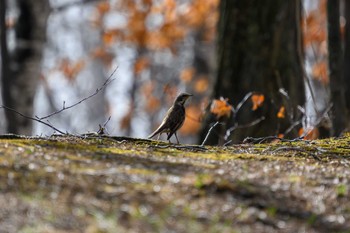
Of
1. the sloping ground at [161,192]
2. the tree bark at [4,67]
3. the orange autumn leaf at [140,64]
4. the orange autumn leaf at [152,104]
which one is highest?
the orange autumn leaf at [140,64]

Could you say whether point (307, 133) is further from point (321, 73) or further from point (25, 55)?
point (25, 55)

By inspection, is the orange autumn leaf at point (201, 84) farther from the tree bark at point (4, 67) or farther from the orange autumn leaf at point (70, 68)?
the tree bark at point (4, 67)

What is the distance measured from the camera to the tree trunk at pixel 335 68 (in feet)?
39.3

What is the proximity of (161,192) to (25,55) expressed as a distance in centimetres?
1215

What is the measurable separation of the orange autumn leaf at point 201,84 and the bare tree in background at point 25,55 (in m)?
12.4

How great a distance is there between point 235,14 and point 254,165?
→ 22.4ft

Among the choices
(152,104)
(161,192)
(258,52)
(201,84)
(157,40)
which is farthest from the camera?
(152,104)

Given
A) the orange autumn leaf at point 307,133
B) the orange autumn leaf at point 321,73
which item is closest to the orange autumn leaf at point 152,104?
the orange autumn leaf at point 321,73

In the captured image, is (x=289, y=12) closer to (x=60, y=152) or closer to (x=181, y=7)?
(x=60, y=152)

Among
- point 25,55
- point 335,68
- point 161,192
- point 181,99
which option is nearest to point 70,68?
point 25,55

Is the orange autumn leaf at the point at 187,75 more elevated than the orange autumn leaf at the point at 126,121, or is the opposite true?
the orange autumn leaf at the point at 187,75

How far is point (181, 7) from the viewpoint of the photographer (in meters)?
32.2

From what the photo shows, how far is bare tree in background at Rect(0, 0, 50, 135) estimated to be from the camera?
1695 cm

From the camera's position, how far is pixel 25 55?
55.8 ft
